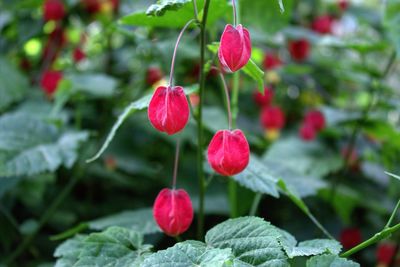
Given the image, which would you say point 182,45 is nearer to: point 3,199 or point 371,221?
point 3,199

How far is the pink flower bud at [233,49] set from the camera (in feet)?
2.41

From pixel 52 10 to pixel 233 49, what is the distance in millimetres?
1091

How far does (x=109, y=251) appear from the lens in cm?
82

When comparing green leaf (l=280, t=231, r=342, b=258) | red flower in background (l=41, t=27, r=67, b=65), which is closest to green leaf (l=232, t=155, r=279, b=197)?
green leaf (l=280, t=231, r=342, b=258)

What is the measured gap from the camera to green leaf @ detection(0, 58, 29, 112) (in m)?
1.56

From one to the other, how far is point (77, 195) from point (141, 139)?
0.81ft

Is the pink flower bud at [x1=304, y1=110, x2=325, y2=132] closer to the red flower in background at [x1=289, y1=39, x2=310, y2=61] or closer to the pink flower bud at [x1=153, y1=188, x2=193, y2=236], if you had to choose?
the red flower in background at [x1=289, y1=39, x2=310, y2=61]

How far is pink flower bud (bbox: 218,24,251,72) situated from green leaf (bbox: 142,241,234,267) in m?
A: 0.23

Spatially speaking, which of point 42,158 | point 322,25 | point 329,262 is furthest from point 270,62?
point 329,262

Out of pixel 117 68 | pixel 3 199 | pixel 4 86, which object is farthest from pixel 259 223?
pixel 117 68

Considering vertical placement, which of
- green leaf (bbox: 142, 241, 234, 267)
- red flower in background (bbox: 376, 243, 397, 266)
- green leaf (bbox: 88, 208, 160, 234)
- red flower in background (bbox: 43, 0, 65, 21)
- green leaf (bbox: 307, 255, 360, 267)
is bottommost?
red flower in background (bbox: 376, 243, 397, 266)

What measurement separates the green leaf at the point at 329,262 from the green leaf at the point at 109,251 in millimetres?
239

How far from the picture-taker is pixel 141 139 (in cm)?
172

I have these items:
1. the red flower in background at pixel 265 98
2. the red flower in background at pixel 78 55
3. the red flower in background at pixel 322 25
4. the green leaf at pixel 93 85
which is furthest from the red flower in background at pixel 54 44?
the red flower in background at pixel 322 25
